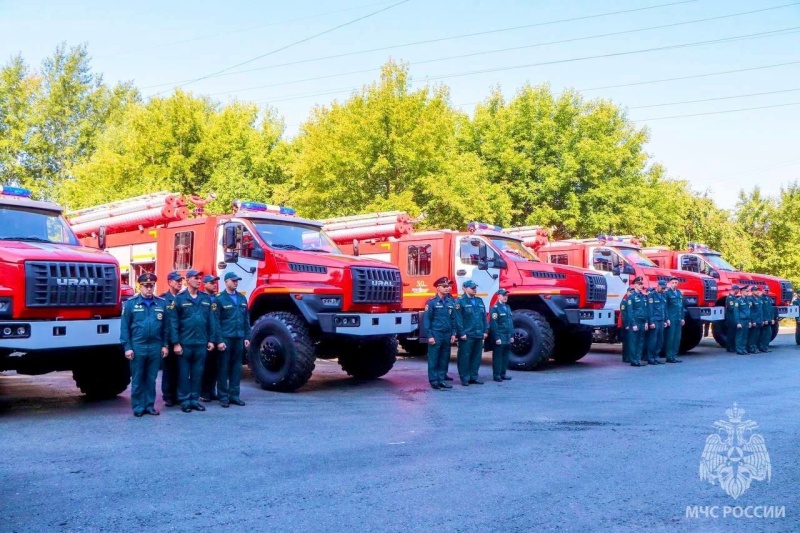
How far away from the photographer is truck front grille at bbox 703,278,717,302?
57.7 ft

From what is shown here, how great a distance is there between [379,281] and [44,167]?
33.7 m

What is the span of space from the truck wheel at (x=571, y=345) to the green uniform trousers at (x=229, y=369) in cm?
750

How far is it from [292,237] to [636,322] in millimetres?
7351

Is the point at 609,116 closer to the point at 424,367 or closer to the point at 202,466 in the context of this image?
the point at 424,367

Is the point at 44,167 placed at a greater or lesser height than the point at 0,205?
greater

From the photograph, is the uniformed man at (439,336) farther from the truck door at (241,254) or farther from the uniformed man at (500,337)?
the truck door at (241,254)

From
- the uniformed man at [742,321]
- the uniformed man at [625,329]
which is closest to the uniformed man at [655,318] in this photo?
the uniformed man at [625,329]

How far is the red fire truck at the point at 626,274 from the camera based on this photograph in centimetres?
1695

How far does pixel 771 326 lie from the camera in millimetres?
19031

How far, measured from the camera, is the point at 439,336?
10898mm

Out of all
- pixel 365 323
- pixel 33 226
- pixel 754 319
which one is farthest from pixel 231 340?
pixel 754 319

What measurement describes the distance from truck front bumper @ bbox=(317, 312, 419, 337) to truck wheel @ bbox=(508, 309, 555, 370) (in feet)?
9.87

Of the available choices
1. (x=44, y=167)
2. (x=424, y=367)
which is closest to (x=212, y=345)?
(x=424, y=367)

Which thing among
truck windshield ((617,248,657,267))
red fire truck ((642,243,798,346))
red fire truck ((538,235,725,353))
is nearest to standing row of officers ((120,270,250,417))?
red fire truck ((538,235,725,353))
